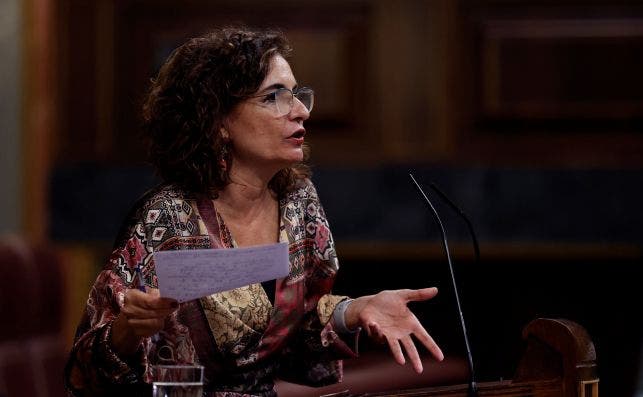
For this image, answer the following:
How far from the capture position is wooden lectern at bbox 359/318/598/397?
1678 millimetres

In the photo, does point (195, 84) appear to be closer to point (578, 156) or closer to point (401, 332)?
point (401, 332)

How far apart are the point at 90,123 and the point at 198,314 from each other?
1.96 metres

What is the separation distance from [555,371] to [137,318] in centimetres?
62

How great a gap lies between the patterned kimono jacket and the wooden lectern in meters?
0.35

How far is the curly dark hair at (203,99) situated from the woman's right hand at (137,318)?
338mm

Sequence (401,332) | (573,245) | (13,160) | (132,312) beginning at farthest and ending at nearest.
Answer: (13,160) → (573,245) → (401,332) → (132,312)

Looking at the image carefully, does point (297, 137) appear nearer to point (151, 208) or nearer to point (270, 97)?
point (270, 97)

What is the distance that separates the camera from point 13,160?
12.5ft

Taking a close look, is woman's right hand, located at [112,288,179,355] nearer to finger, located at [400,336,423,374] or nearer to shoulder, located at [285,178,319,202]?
finger, located at [400,336,423,374]

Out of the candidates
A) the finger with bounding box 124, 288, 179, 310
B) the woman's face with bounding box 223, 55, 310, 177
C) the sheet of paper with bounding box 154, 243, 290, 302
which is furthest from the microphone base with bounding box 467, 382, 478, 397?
the woman's face with bounding box 223, 55, 310, 177

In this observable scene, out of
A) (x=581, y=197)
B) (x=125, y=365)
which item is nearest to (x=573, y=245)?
(x=581, y=197)

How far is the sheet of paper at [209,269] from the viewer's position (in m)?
1.55

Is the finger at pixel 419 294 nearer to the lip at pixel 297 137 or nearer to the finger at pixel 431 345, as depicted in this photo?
the finger at pixel 431 345

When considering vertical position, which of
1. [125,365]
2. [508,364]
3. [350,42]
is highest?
[350,42]
